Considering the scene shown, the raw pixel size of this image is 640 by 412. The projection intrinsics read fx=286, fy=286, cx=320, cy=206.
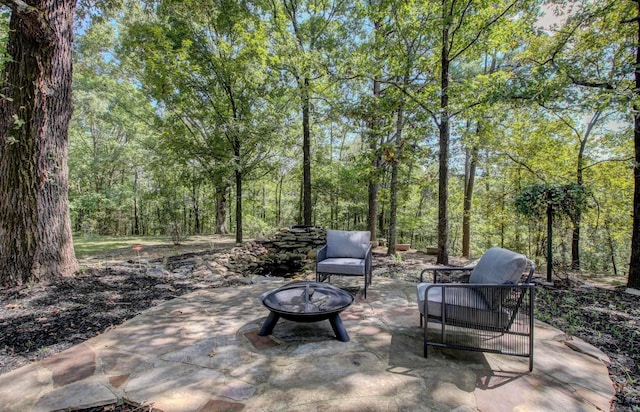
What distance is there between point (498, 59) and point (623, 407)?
10027 millimetres

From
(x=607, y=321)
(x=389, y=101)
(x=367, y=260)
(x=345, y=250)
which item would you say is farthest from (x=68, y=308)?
(x=389, y=101)

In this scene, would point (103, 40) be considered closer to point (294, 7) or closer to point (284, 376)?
point (294, 7)

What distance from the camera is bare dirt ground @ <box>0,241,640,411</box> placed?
2203mm

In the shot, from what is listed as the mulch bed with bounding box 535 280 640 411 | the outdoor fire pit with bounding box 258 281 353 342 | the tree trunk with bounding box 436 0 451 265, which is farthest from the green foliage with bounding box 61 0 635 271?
the outdoor fire pit with bounding box 258 281 353 342

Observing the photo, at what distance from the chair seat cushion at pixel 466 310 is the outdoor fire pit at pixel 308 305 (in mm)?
731

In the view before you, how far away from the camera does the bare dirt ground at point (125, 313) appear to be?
220 centimetres

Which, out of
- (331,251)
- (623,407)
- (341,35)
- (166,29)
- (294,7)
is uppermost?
(294,7)

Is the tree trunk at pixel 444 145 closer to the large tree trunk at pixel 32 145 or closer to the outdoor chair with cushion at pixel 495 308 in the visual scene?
the outdoor chair with cushion at pixel 495 308

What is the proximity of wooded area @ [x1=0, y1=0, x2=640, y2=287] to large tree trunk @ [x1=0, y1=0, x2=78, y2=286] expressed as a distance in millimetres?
26

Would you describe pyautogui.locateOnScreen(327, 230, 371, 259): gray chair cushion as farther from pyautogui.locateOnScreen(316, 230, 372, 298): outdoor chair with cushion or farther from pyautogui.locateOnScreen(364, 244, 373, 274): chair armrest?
pyautogui.locateOnScreen(364, 244, 373, 274): chair armrest

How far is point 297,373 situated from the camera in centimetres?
200

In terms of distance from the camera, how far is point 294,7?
27.2 feet

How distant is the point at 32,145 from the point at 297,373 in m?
4.23

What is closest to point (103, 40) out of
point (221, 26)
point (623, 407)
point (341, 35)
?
point (221, 26)
